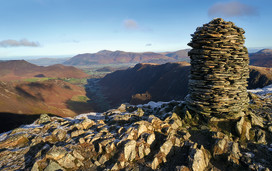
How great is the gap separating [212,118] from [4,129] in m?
36.9

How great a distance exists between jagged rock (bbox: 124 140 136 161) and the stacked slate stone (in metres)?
6.38

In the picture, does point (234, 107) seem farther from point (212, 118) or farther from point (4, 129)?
point (4, 129)

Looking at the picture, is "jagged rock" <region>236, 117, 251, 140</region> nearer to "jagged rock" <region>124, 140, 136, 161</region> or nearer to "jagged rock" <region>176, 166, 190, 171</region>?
"jagged rock" <region>176, 166, 190, 171</region>

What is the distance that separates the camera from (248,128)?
10.4 m

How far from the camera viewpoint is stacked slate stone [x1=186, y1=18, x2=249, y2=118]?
36.3 ft

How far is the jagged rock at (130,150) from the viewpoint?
7.90 meters

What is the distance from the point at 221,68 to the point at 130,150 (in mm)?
8839

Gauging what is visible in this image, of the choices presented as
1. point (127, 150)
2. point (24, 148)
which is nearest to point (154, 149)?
point (127, 150)

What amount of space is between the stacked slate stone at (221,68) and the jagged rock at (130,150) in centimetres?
638

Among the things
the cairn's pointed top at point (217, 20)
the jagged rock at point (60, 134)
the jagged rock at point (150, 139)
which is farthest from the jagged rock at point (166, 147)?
the cairn's pointed top at point (217, 20)

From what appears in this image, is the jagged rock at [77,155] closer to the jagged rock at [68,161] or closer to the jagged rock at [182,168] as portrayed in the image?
the jagged rock at [68,161]

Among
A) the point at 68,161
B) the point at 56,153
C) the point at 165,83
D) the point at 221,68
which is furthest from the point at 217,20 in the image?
the point at 165,83

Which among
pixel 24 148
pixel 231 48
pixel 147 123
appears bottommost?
pixel 24 148

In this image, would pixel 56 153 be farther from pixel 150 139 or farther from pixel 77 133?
pixel 150 139
